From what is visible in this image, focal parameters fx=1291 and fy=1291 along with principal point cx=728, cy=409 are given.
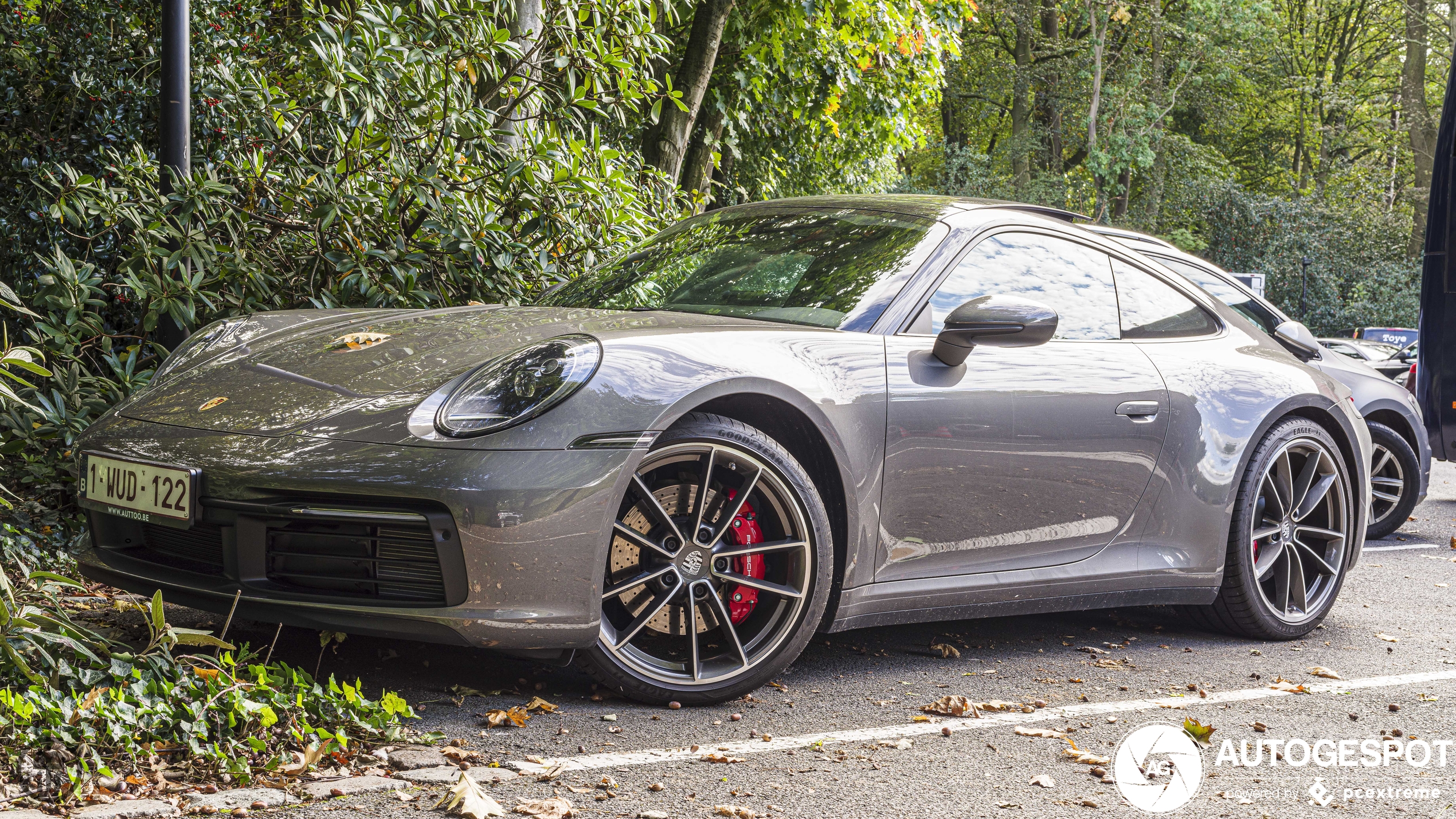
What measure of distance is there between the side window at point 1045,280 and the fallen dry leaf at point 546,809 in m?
1.90

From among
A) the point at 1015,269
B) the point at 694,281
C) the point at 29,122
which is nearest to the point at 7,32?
the point at 29,122

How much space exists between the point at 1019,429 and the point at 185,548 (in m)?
2.31

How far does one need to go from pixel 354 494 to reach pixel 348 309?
4.89ft

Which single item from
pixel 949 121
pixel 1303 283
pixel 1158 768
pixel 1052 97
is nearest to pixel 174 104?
pixel 1158 768

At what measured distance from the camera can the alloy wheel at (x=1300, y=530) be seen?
472 cm

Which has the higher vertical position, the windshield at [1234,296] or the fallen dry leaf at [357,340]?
the windshield at [1234,296]

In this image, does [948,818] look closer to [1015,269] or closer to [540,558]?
[540,558]

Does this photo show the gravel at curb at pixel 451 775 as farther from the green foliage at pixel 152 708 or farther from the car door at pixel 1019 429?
the car door at pixel 1019 429

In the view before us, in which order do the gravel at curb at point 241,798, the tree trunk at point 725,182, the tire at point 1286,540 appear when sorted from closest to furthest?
the gravel at curb at point 241,798 → the tire at point 1286,540 → the tree trunk at point 725,182

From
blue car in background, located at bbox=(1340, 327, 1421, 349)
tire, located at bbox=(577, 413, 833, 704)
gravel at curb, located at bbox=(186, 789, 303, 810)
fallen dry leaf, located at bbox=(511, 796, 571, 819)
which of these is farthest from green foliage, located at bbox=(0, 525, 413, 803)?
blue car in background, located at bbox=(1340, 327, 1421, 349)

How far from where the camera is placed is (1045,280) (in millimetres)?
4266

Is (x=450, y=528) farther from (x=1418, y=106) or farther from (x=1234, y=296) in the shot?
(x=1418, y=106)

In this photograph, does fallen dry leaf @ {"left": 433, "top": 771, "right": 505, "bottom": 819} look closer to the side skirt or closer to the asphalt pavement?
the asphalt pavement

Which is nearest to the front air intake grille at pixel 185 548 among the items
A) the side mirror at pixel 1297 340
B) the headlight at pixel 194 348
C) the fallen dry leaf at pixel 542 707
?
the headlight at pixel 194 348
